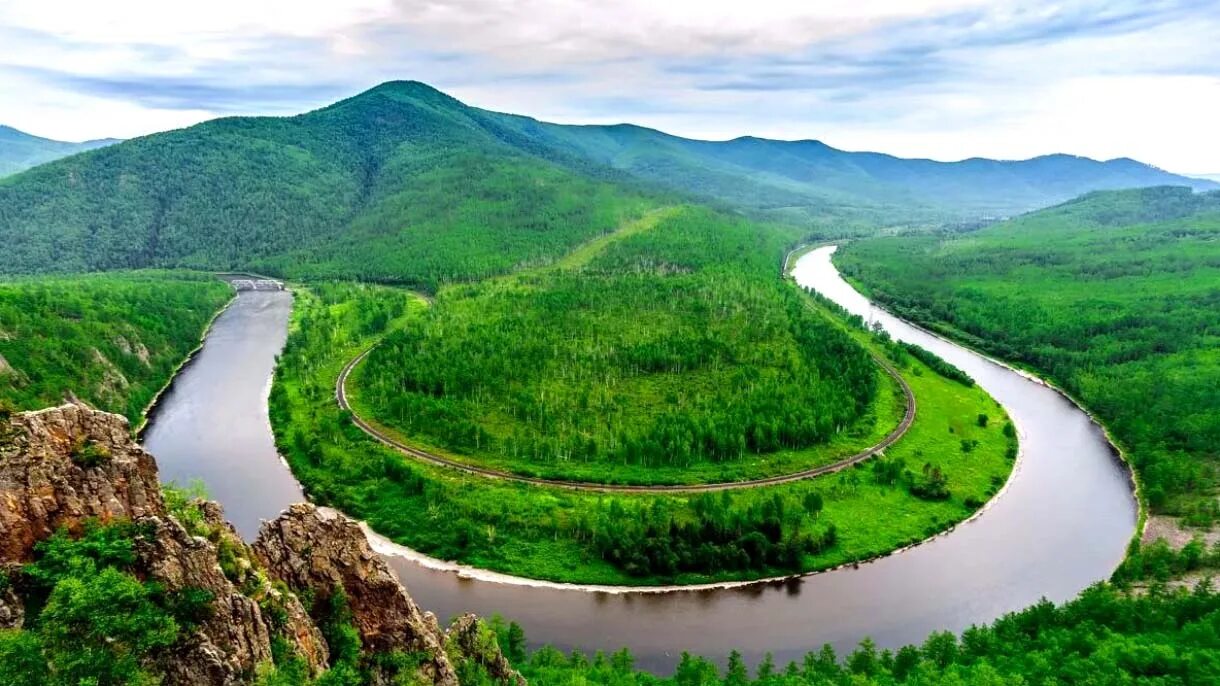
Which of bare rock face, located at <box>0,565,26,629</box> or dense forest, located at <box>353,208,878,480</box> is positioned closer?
bare rock face, located at <box>0,565,26,629</box>

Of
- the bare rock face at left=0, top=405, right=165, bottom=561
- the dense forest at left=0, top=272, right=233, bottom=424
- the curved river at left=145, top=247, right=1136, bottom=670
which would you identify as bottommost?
the curved river at left=145, top=247, right=1136, bottom=670

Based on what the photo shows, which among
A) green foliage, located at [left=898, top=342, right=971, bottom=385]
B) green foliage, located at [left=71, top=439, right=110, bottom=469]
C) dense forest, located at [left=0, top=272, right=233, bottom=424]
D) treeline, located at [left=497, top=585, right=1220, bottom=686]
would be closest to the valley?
green foliage, located at [left=71, top=439, right=110, bottom=469]

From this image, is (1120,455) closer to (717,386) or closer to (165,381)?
(717,386)

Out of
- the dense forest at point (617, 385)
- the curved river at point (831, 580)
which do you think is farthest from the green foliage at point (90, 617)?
the dense forest at point (617, 385)

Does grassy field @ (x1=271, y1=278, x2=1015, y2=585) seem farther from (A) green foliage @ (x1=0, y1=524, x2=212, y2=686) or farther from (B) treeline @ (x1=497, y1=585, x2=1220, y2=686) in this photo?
(A) green foliage @ (x1=0, y1=524, x2=212, y2=686)

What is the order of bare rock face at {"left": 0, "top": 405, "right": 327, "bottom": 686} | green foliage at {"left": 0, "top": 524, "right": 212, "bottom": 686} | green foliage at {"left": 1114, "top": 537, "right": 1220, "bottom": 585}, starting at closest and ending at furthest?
1. green foliage at {"left": 0, "top": 524, "right": 212, "bottom": 686}
2. bare rock face at {"left": 0, "top": 405, "right": 327, "bottom": 686}
3. green foliage at {"left": 1114, "top": 537, "right": 1220, "bottom": 585}

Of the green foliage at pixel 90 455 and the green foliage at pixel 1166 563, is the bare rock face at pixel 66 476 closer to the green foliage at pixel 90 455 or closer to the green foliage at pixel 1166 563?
the green foliage at pixel 90 455
